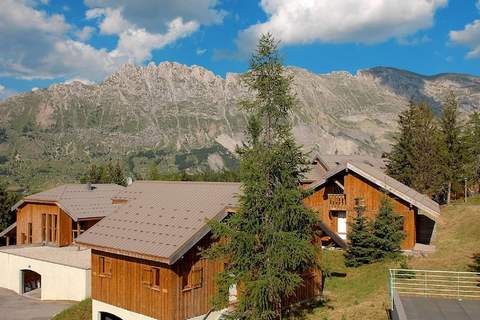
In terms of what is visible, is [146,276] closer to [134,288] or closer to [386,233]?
[134,288]

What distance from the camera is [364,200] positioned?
3167 cm

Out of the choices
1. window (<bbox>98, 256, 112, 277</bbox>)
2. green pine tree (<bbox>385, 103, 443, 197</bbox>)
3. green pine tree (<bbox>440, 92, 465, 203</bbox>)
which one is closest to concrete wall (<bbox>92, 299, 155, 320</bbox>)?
window (<bbox>98, 256, 112, 277</bbox>)

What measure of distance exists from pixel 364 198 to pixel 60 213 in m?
24.2

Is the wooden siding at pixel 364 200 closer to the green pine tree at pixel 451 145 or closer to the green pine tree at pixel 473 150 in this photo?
the green pine tree at pixel 451 145

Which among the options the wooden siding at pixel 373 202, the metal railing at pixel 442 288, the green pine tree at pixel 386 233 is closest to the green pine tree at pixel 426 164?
the wooden siding at pixel 373 202

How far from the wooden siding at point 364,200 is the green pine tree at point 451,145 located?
Answer: 739 inches

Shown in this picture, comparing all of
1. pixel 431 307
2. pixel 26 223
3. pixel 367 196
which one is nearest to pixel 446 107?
pixel 367 196

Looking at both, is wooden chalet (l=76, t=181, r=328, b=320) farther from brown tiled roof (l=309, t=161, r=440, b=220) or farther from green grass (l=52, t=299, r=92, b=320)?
brown tiled roof (l=309, t=161, r=440, b=220)

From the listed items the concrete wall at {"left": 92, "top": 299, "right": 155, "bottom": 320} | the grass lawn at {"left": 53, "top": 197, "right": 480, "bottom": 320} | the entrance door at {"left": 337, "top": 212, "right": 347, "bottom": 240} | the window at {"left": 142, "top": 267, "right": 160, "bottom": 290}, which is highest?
the entrance door at {"left": 337, "top": 212, "right": 347, "bottom": 240}

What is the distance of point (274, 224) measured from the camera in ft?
49.9

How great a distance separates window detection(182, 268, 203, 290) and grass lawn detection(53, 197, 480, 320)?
16.5 feet

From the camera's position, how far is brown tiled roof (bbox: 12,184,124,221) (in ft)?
119

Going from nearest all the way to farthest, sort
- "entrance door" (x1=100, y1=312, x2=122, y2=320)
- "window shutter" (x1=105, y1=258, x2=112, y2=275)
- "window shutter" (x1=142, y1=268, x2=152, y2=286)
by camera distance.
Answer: "window shutter" (x1=142, y1=268, x2=152, y2=286), "window shutter" (x1=105, y1=258, x2=112, y2=275), "entrance door" (x1=100, y1=312, x2=122, y2=320)

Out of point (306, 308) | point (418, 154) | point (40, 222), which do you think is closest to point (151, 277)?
point (306, 308)
